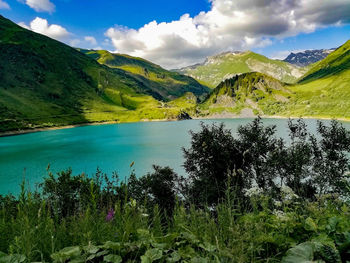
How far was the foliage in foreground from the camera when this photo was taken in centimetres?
338

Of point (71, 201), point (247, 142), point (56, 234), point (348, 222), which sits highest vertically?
point (348, 222)

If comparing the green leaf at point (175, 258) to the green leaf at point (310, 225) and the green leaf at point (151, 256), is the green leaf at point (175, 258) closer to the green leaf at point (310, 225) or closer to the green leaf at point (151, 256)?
the green leaf at point (151, 256)

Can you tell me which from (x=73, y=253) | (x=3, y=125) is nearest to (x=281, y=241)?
(x=73, y=253)

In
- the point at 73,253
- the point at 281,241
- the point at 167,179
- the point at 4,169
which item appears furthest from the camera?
the point at 4,169

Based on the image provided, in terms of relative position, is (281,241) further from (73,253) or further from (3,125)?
(3,125)

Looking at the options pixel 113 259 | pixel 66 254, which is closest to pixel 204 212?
pixel 113 259

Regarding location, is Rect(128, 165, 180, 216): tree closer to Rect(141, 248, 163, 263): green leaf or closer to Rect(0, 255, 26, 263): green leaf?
Rect(0, 255, 26, 263): green leaf

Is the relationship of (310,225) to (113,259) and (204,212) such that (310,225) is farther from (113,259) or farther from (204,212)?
(113,259)

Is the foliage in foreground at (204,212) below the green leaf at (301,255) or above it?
below

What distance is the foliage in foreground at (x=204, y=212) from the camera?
3383 mm

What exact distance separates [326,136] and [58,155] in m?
94.3

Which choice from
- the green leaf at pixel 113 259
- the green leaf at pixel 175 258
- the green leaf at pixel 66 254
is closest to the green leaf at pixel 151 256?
the green leaf at pixel 175 258

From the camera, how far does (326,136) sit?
34.3 m

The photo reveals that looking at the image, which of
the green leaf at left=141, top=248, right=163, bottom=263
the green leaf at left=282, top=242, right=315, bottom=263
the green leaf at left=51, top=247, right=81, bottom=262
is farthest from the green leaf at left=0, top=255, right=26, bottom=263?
the green leaf at left=282, top=242, right=315, bottom=263
